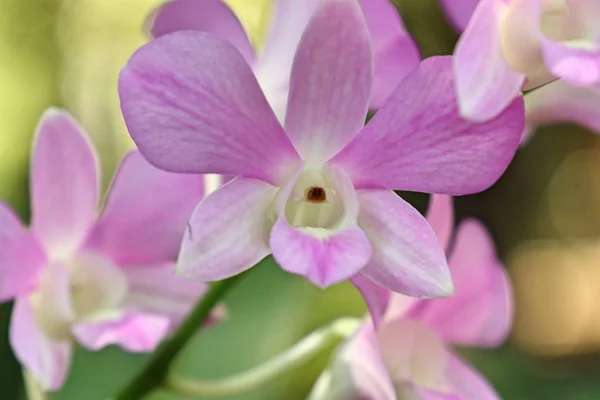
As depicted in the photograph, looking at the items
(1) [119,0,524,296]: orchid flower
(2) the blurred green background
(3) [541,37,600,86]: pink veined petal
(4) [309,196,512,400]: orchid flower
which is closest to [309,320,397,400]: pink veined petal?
(4) [309,196,512,400]: orchid flower

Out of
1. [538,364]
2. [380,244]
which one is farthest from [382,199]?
[538,364]

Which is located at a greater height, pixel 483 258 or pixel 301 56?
pixel 301 56

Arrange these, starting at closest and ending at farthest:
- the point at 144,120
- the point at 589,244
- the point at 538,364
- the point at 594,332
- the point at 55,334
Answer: the point at 144,120
the point at 55,334
the point at 538,364
the point at 594,332
the point at 589,244

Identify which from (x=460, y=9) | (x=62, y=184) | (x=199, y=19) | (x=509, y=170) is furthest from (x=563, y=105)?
(x=509, y=170)

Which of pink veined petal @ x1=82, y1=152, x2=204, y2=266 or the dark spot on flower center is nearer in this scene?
the dark spot on flower center

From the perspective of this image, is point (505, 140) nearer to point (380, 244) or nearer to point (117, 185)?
point (380, 244)

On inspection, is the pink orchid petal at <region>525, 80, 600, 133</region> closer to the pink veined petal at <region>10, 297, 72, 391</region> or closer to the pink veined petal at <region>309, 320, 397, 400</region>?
the pink veined petal at <region>309, 320, 397, 400</region>

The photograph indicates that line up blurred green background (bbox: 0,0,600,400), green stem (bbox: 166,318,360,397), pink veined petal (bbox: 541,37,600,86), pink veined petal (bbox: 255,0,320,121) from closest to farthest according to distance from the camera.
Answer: pink veined petal (bbox: 541,37,600,86), pink veined petal (bbox: 255,0,320,121), green stem (bbox: 166,318,360,397), blurred green background (bbox: 0,0,600,400)
